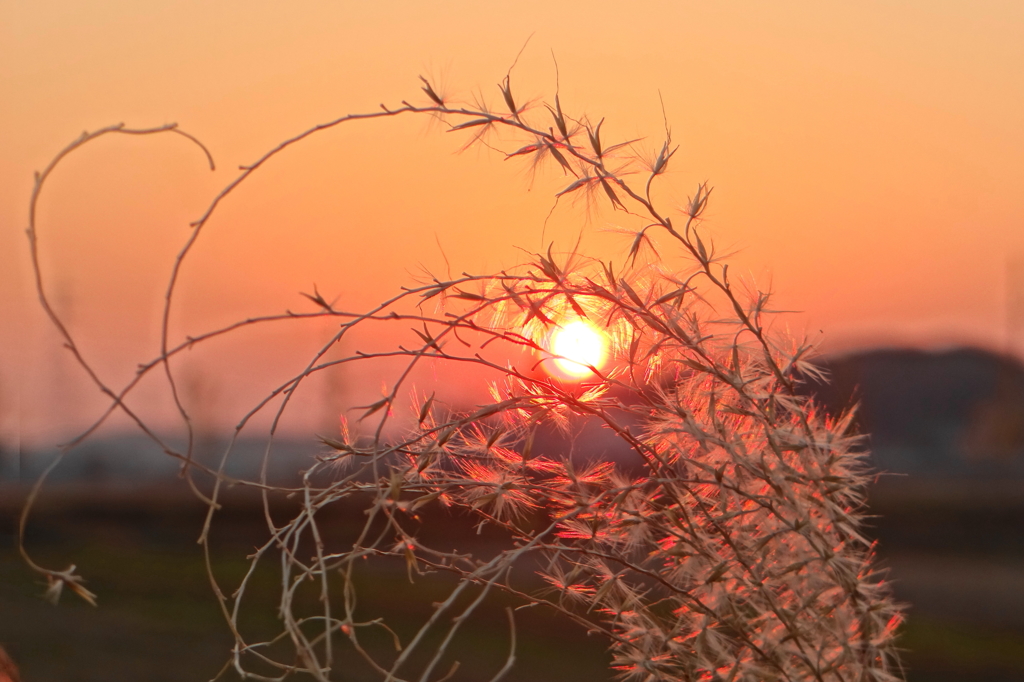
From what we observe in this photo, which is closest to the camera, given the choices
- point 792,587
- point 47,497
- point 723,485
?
point 723,485

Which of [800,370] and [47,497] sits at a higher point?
[800,370]

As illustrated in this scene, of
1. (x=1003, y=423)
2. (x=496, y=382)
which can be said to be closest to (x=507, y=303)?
(x=496, y=382)

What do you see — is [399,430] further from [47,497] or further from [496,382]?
[47,497]

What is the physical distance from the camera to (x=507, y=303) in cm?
129

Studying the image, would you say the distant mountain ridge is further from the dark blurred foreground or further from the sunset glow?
the sunset glow

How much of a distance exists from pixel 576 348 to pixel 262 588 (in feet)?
30.4

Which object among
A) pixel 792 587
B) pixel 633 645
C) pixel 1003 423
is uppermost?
pixel 1003 423

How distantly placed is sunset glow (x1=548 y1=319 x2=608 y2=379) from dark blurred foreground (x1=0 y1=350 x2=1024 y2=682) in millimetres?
510

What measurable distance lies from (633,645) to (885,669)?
40cm

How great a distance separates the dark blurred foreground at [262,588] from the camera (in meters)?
6.71

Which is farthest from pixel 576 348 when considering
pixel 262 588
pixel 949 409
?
pixel 949 409

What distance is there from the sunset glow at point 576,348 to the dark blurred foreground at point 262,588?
1.67 feet

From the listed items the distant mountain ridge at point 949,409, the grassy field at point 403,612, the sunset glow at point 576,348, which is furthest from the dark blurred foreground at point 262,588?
the distant mountain ridge at point 949,409

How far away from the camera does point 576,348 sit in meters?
1.37
